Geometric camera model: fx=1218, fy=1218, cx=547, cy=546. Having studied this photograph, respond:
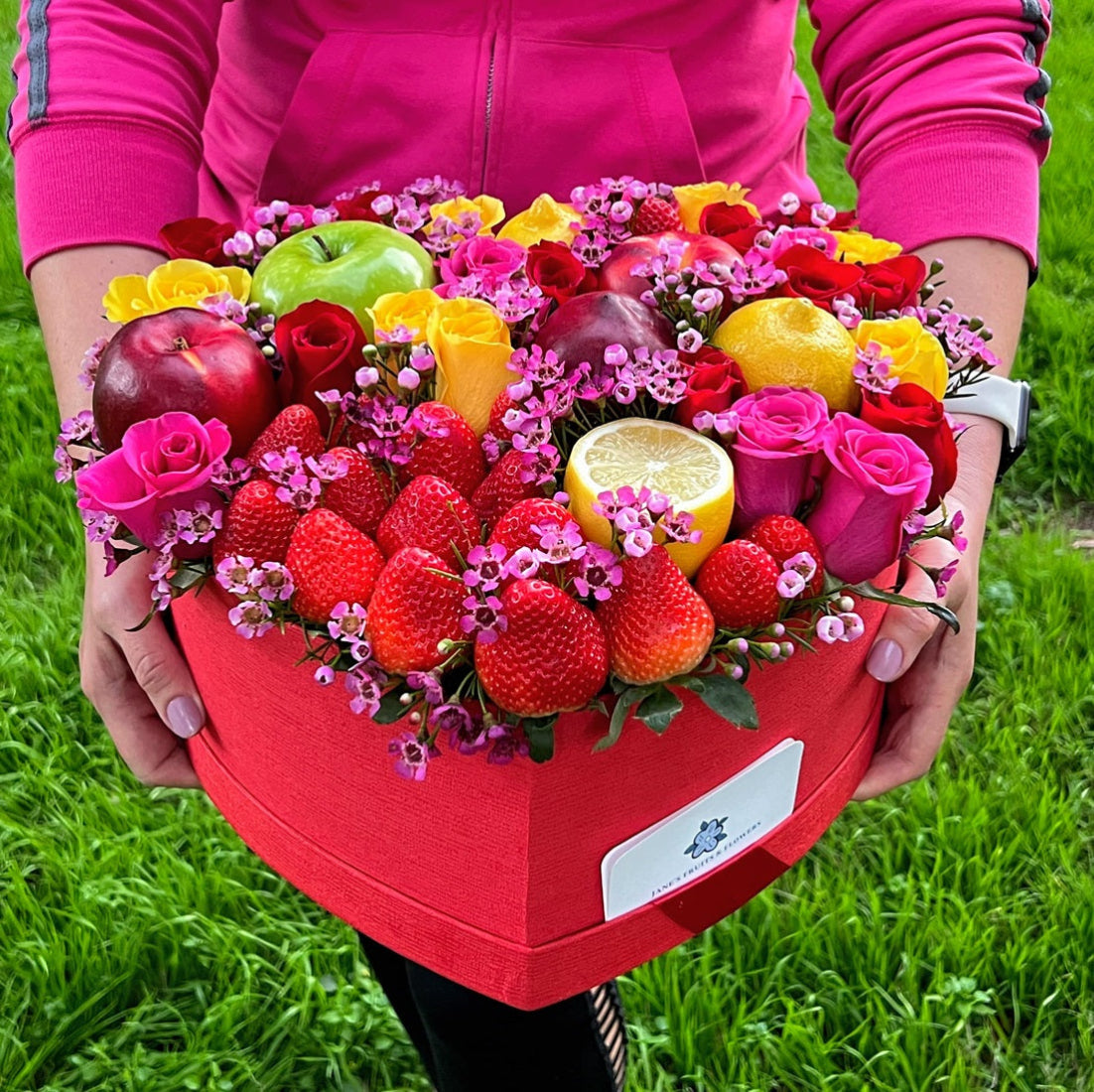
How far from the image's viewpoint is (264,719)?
2.89 ft

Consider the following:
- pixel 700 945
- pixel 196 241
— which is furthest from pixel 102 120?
pixel 700 945

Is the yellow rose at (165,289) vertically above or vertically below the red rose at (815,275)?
below

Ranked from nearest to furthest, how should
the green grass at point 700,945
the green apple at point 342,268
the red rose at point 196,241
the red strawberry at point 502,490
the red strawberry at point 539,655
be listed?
1. the red strawberry at point 539,655
2. the red strawberry at point 502,490
3. the green apple at point 342,268
4. the red rose at point 196,241
5. the green grass at point 700,945

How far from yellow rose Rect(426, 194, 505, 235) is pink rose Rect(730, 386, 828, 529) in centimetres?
33

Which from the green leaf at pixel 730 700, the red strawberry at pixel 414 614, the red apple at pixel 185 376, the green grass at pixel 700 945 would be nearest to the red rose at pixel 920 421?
the green leaf at pixel 730 700

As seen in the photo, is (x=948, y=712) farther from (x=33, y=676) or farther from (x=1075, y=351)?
(x=1075, y=351)

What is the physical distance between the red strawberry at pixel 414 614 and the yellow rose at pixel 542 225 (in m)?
0.39

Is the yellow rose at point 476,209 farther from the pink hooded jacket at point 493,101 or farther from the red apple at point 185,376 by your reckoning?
the red apple at point 185,376

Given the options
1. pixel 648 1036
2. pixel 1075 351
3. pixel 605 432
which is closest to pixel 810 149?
pixel 1075 351

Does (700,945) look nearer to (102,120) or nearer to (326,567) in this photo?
(326,567)

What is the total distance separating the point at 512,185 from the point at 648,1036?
38.7 inches

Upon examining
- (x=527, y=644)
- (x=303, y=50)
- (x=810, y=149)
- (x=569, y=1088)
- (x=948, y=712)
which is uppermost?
(x=303, y=50)

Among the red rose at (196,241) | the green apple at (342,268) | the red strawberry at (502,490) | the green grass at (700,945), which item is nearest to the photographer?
the red strawberry at (502,490)

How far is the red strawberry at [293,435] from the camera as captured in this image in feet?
2.78
